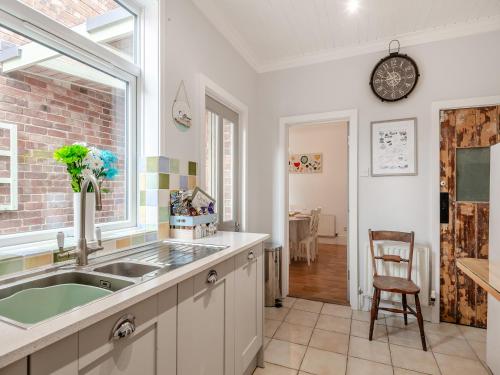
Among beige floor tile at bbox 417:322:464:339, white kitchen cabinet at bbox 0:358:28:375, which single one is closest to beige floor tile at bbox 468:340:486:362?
beige floor tile at bbox 417:322:464:339

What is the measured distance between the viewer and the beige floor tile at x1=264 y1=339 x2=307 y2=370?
1992mm

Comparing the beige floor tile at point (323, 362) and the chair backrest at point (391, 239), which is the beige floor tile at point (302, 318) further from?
the chair backrest at point (391, 239)

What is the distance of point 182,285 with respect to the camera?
113 cm

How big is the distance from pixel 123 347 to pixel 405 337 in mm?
2357

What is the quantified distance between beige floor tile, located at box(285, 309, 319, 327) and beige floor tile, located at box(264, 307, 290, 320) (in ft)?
0.17

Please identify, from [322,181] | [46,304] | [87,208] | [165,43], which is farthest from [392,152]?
[322,181]

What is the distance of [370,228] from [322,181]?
3.44 meters

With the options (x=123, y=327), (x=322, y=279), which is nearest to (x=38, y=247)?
(x=123, y=327)

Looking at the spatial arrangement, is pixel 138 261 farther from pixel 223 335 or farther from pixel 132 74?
pixel 132 74

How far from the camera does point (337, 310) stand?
112 inches

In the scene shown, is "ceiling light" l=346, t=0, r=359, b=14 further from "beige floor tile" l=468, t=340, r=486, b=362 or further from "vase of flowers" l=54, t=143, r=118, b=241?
"beige floor tile" l=468, t=340, r=486, b=362

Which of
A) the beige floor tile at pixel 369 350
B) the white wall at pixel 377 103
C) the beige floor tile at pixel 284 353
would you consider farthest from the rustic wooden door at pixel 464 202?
the beige floor tile at pixel 284 353

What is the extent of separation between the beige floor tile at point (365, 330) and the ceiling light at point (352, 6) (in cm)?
273

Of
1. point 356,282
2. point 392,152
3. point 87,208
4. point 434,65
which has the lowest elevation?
point 356,282
